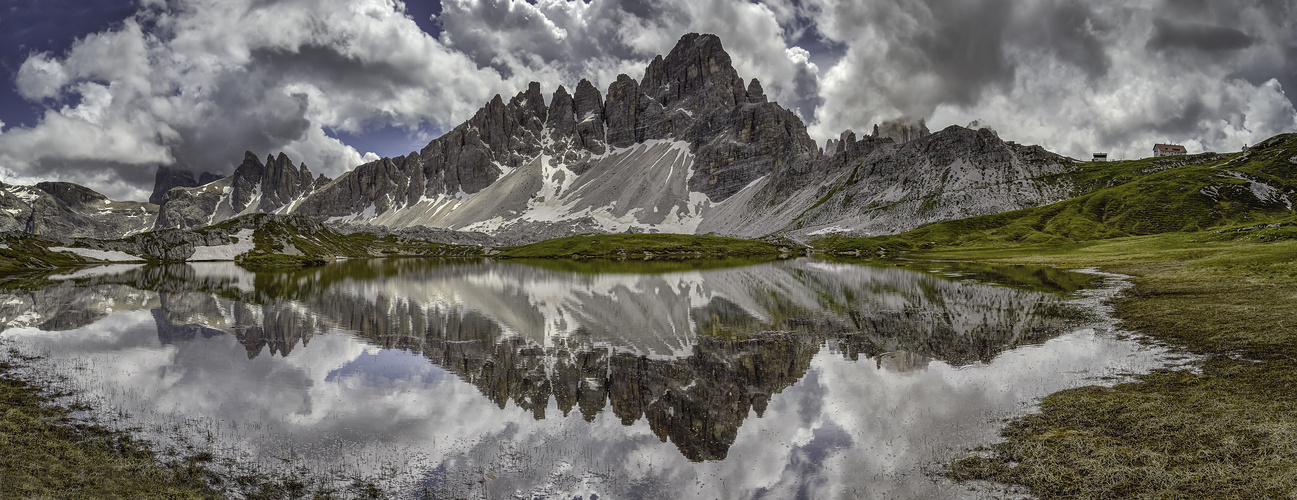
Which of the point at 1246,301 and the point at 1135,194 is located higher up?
the point at 1135,194

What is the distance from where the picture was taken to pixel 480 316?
48.5m

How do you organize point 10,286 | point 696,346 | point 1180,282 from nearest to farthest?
1. point 696,346
2. point 1180,282
3. point 10,286

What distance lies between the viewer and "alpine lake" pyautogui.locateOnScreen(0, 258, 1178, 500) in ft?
53.5

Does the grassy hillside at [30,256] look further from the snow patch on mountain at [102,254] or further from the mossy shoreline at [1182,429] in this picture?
the mossy shoreline at [1182,429]

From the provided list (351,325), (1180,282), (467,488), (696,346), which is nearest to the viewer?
(467,488)

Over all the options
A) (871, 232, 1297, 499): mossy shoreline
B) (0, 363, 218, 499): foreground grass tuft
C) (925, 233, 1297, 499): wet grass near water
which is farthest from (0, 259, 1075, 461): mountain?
(0, 363, 218, 499): foreground grass tuft

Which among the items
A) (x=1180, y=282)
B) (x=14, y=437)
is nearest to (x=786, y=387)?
(x=14, y=437)

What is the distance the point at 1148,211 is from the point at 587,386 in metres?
202

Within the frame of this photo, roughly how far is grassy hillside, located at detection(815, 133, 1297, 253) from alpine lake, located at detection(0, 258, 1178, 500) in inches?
5345

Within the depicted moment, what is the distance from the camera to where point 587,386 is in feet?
83.9

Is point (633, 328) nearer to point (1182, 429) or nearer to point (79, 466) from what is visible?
point (79, 466)

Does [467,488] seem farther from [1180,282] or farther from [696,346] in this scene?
[1180,282]

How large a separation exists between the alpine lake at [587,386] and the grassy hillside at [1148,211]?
13578cm

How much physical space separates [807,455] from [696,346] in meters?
17.3
